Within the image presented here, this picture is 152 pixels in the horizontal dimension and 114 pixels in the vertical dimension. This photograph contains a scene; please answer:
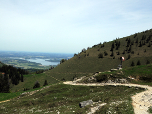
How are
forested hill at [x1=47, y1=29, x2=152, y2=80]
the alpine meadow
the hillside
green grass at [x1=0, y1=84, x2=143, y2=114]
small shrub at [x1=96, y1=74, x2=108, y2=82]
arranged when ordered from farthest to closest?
forested hill at [x1=47, y1=29, x2=152, y2=80] < the hillside < small shrub at [x1=96, y1=74, x2=108, y2=82] < green grass at [x1=0, y1=84, x2=143, y2=114] < the alpine meadow

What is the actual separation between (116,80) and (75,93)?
15.0 metres

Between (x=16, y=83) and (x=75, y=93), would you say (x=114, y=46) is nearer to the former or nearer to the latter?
(x=75, y=93)

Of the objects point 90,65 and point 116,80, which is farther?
point 90,65

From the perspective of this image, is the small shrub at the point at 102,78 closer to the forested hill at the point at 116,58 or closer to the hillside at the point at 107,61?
the hillside at the point at 107,61

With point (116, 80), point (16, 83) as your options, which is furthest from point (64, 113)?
point (16, 83)

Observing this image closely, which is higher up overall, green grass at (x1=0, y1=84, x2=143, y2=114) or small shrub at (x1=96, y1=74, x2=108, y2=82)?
small shrub at (x1=96, y1=74, x2=108, y2=82)

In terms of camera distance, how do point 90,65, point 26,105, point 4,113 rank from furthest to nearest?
point 90,65, point 26,105, point 4,113

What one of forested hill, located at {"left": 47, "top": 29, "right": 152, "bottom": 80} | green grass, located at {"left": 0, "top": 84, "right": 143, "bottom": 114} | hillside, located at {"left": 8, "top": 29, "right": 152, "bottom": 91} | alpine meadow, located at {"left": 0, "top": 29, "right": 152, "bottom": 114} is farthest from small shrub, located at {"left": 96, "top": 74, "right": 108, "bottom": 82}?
forested hill, located at {"left": 47, "top": 29, "right": 152, "bottom": 80}

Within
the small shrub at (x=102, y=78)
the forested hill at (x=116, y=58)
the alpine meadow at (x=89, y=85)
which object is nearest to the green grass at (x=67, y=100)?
the alpine meadow at (x=89, y=85)

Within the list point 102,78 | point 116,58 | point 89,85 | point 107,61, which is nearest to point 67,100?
point 89,85

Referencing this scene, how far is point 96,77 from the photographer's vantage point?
38.7 meters

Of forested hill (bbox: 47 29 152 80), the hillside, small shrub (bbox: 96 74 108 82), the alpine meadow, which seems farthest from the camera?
forested hill (bbox: 47 29 152 80)

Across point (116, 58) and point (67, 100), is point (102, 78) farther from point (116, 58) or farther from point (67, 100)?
point (116, 58)

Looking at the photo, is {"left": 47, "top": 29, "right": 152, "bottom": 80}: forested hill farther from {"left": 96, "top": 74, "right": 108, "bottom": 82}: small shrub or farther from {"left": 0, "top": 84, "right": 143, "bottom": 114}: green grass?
{"left": 0, "top": 84, "right": 143, "bottom": 114}: green grass
